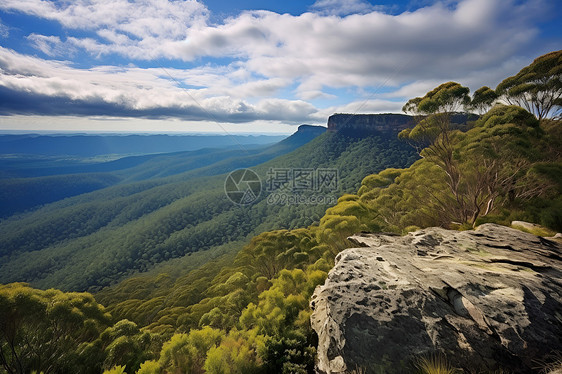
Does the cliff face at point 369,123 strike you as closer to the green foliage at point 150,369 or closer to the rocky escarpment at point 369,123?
the rocky escarpment at point 369,123

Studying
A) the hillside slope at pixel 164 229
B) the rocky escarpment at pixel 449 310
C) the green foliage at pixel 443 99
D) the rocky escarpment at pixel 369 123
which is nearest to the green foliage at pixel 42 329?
the rocky escarpment at pixel 449 310

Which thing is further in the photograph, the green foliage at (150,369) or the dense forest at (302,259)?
the dense forest at (302,259)

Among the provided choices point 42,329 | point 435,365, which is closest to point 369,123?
point 435,365

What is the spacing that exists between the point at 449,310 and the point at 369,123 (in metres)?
121

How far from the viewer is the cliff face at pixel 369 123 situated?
96.8m

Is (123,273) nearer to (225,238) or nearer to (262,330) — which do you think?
(225,238)

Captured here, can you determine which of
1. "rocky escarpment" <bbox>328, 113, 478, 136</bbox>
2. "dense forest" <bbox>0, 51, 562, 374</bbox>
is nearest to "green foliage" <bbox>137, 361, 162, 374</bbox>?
"dense forest" <bbox>0, 51, 562, 374</bbox>

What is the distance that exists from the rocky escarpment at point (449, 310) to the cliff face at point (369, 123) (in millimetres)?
96092

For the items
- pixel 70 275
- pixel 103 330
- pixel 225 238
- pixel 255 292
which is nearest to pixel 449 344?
pixel 255 292

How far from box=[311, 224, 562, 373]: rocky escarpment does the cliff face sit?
96092 millimetres

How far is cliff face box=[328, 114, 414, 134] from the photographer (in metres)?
96.8

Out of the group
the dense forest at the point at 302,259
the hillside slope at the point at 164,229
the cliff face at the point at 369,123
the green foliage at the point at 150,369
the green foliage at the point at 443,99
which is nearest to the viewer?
the green foliage at the point at 150,369

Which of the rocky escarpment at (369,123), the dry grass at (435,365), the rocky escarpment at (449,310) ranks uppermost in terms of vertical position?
the rocky escarpment at (369,123)

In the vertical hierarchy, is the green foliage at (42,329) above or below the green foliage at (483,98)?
below
